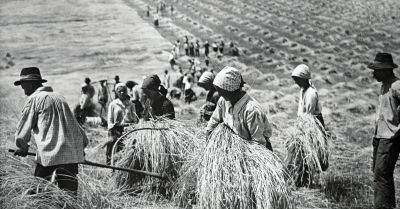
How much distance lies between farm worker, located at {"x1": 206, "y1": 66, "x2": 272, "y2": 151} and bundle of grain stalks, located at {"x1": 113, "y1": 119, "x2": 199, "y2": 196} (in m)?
1.26

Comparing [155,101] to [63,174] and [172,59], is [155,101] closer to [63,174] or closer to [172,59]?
[63,174]

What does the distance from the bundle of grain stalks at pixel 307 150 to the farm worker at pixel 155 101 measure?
1.48m

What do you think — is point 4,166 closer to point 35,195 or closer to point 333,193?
point 35,195

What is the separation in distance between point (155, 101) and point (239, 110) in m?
1.89

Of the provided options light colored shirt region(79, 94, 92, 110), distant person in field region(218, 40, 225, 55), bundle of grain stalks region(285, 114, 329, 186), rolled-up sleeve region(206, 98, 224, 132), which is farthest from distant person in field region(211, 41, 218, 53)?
rolled-up sleeve region(206, 98, 224, 132)

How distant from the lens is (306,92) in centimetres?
496

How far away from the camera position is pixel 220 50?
1934cm

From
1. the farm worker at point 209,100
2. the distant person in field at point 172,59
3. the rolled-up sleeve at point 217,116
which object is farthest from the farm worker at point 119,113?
the distant person in field at point 172,59

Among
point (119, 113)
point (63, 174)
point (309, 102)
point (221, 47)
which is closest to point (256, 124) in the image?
point (63, 174)

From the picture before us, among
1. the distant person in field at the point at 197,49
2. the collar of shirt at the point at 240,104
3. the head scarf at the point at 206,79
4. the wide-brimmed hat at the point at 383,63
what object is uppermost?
the distant person in field at the point at 197,49

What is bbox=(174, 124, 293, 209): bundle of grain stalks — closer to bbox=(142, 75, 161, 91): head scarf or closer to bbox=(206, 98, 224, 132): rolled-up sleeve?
bbox=(206, 98, 224, 132): rolled-up sleeve

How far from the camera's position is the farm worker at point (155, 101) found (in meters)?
4.87

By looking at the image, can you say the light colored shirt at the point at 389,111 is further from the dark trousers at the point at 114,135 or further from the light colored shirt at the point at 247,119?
the dark trousers at the point at 114,135

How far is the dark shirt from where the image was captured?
486 cm
